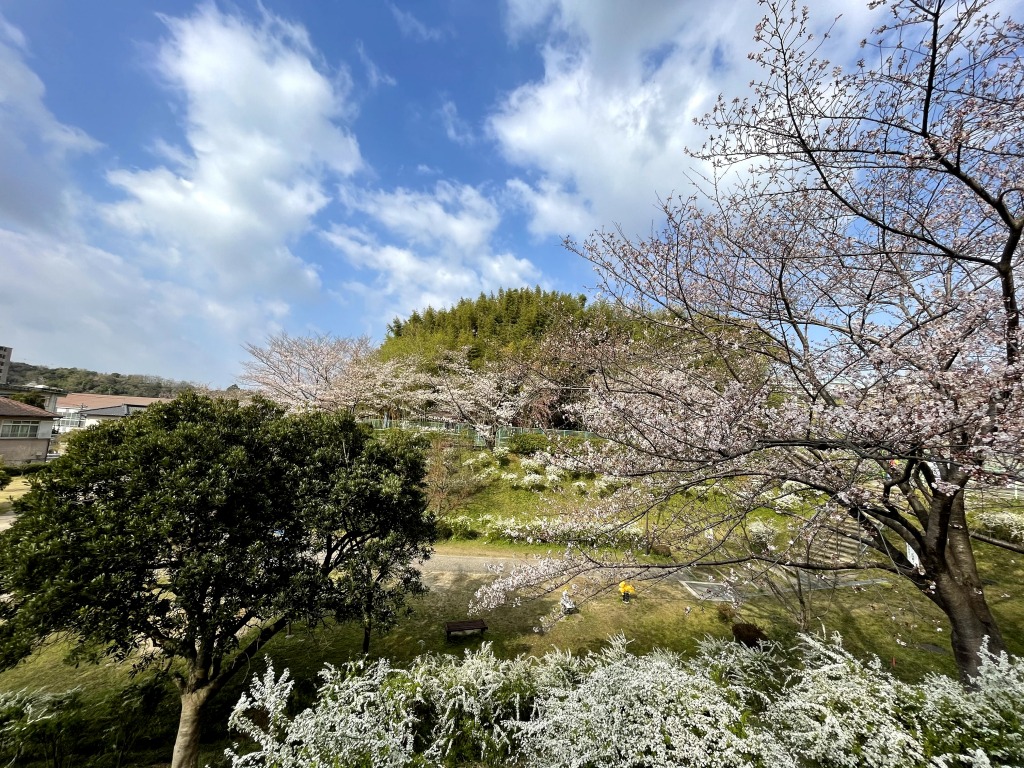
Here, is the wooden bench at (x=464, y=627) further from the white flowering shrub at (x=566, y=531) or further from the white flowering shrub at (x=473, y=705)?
the white flowering shrub at (x=473, y=705)

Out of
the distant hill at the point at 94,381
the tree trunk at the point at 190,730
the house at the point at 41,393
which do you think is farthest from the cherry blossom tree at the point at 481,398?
the distant hill at the point at 94,381

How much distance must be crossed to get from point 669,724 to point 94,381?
91995 mm

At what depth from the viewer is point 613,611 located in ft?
27.6

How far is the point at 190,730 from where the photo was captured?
4.38m

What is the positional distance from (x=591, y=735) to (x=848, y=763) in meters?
1.96

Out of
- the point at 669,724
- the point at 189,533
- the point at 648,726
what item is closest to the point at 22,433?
the point at 189,533

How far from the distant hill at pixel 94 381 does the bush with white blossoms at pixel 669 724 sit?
70.0 m

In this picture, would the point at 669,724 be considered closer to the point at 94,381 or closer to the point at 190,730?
the point at 190,730

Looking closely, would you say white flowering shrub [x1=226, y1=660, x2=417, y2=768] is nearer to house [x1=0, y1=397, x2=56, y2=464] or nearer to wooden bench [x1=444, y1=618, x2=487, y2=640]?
wooden bench [x1=444, y1=618, x2=487, y2=640]

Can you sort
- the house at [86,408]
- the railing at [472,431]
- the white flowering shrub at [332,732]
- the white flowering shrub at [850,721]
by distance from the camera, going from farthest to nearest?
the house at [86,408]
the railing at [472,431]
the white flowering shrub at [332,732]
the white flowering shrub at [850,721]

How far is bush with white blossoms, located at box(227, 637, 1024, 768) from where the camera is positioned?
292cm

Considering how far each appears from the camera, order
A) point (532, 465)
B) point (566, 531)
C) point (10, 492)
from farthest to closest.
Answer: point (532, 465)
point (10, 492)
point (566, 531)

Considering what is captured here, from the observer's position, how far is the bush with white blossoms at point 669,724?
115 inches

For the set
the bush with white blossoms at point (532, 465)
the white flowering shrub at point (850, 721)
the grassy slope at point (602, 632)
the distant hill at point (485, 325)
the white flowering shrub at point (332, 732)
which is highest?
the distant hill at point (485, 325)
